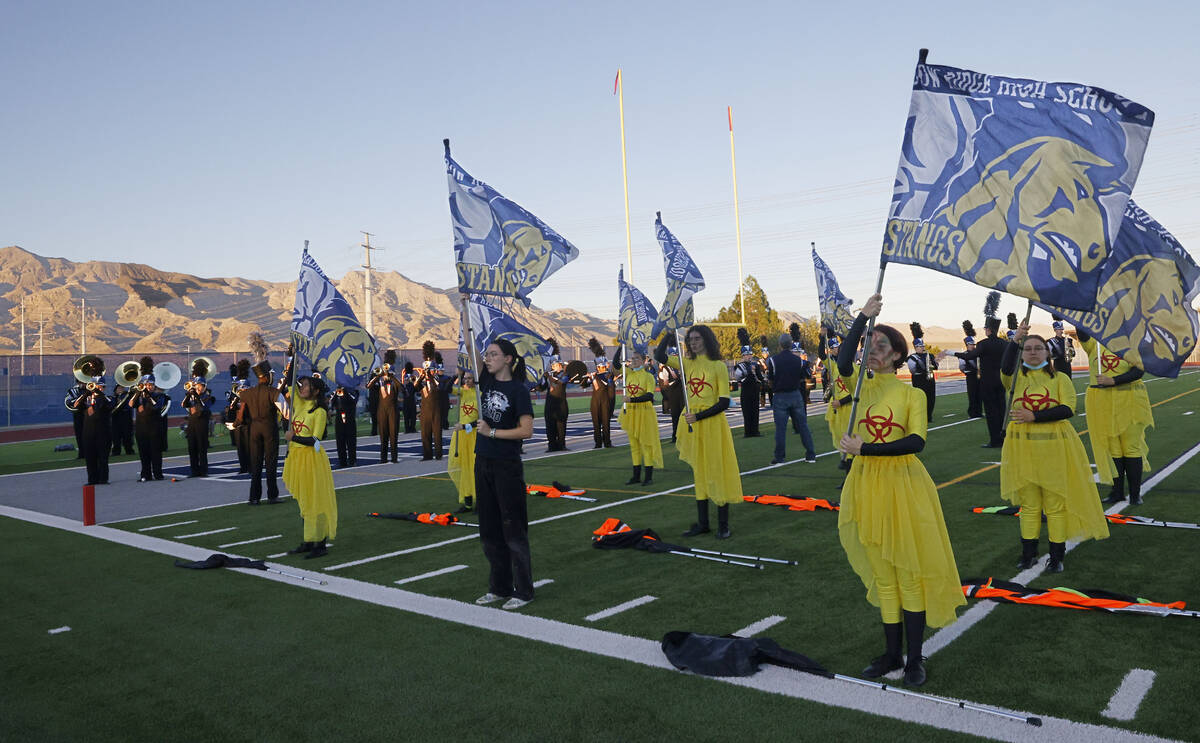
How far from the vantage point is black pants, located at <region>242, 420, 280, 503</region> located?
1209 centimetres

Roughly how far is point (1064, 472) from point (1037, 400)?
60cm

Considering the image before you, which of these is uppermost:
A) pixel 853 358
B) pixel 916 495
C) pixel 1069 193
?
pixel 1069 193

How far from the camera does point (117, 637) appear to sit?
5801 mm

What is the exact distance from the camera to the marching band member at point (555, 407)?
59.4 feet

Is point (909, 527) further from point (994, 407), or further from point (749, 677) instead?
point (994, 407)

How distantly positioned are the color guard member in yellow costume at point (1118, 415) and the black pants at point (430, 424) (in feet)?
A: 39.5

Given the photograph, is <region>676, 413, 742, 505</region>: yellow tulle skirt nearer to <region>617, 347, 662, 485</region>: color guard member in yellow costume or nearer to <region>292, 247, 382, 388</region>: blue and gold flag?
<region>292, 247, 382, 388</region>: blue and gold flag

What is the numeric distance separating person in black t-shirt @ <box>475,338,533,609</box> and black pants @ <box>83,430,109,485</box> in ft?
36.6

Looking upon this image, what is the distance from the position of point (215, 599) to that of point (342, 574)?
3.71ft

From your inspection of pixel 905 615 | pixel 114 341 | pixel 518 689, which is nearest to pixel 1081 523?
pixel 905 615

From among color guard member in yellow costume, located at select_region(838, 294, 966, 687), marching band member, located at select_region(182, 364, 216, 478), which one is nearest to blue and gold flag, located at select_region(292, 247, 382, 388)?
color guard member in yellow costume, located at select_region(838, 294, 966, 687)

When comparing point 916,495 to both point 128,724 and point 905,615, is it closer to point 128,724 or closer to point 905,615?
point 905,615

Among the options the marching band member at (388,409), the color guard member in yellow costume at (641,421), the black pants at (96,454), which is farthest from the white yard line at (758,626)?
the black pants at (96,454)

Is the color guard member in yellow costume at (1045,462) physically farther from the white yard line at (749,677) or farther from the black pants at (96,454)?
the black pants at (96,454)
